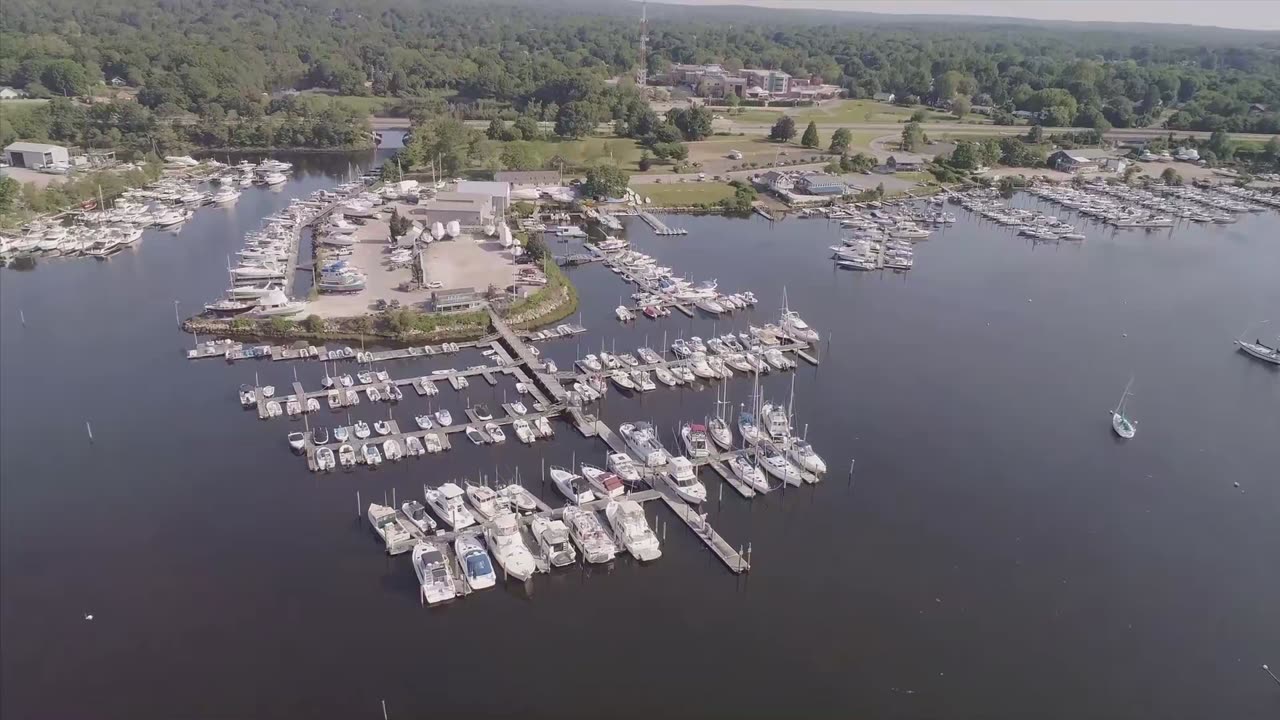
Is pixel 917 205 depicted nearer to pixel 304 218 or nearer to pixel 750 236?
pixel 750 236

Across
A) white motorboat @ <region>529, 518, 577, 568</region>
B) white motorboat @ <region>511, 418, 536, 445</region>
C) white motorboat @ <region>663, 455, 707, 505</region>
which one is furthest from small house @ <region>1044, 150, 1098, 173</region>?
white motorboat @ <region>529, 518, 577, 568</region>

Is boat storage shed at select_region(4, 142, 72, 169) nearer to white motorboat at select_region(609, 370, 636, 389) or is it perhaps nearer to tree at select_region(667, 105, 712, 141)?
tree at select_region(667, 105, 712, 141)

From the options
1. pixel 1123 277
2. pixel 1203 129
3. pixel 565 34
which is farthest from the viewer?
pixel 565 34

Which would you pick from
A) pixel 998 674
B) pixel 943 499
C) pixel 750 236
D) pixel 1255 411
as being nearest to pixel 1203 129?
pixel 750 236

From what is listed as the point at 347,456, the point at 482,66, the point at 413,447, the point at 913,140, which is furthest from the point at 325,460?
the point at 482,66

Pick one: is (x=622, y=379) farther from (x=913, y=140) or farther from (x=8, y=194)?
(x=913, y=140)

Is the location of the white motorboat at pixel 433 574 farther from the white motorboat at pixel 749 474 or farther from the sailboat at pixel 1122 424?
the sailboat at pixel 1122 424

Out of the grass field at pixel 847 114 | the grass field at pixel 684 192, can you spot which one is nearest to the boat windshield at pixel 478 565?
the grass field at pixel 684 192
